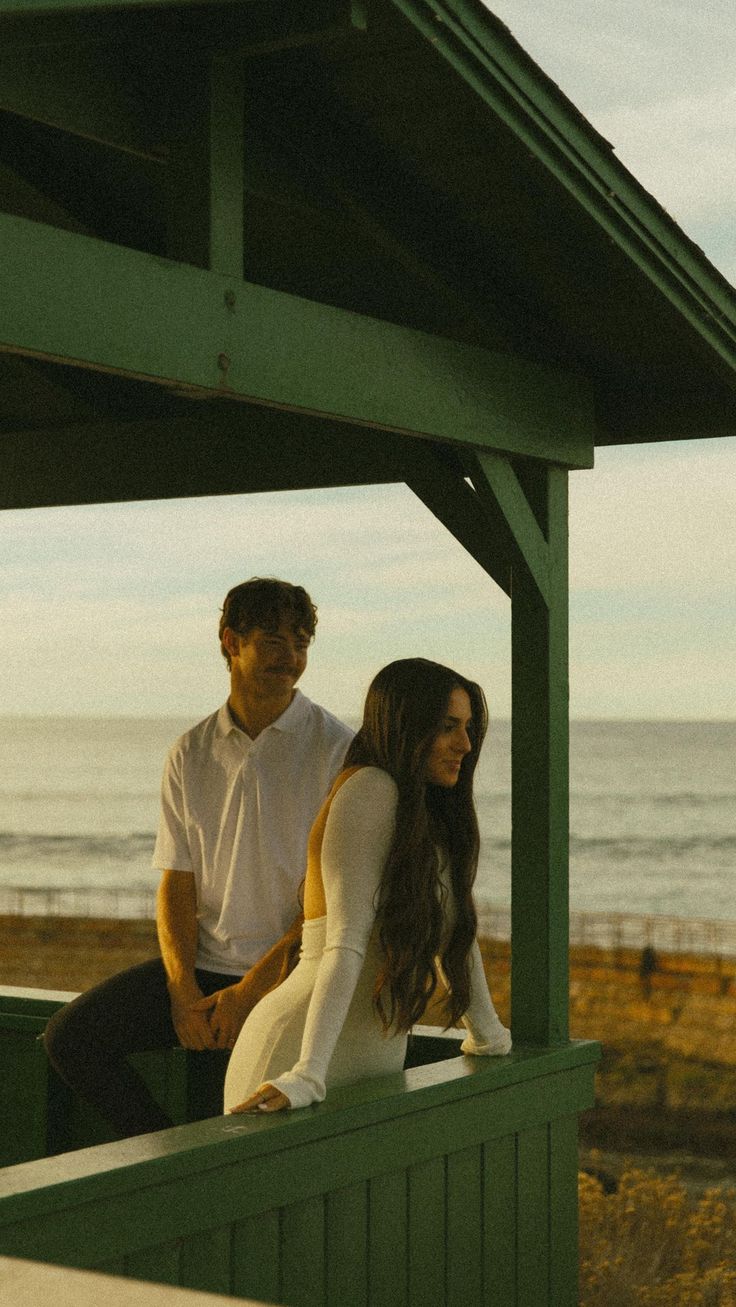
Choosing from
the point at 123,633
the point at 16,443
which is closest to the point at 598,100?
the point at 123,633

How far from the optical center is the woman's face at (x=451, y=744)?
3.93m

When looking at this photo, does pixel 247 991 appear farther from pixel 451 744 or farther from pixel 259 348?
pixel 259 348

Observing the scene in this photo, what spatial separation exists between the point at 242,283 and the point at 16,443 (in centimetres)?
216

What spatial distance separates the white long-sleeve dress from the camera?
143 inches

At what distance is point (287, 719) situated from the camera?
4.41m

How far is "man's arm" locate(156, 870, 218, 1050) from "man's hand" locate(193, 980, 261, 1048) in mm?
11

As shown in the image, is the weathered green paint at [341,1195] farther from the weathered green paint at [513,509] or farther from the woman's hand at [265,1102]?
the weathered green paint at [513,509]

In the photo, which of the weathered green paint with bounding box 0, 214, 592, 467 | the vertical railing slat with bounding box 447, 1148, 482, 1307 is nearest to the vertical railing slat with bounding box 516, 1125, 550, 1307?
the vertical railing slat with bounding box 447, 1148, 482, 1307

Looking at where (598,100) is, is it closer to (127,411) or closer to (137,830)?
(137,830)

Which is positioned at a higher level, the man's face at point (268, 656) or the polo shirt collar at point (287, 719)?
the man's face at point (268, 656)

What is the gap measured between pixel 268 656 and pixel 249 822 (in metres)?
0.40

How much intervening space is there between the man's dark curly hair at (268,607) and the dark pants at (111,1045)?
86 cm

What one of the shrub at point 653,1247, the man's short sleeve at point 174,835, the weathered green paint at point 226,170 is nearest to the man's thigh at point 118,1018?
the man's short sleeve at point 174,835

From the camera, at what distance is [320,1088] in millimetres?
3688
